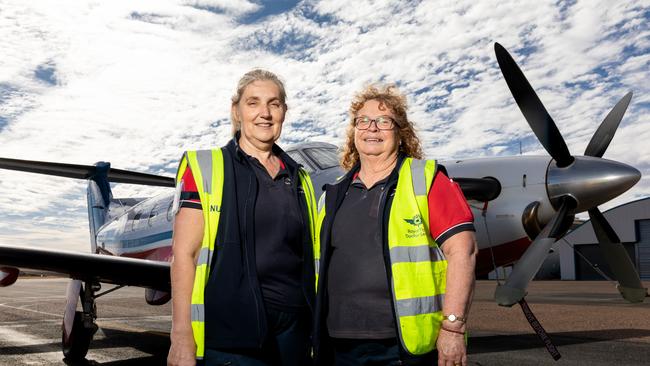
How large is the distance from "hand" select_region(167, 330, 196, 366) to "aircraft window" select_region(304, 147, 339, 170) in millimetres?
5138

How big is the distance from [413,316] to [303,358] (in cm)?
51

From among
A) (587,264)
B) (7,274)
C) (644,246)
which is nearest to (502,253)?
(7,274)

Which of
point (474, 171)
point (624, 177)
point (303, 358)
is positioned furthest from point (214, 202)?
point (624, 177)

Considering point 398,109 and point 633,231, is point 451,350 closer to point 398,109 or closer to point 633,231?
point 398,109

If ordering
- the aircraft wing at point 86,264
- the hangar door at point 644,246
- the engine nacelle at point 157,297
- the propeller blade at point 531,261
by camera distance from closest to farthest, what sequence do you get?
the propeller blade at point 531,261, the aircraft wing at point 86,264, the engine nacelle at point 157,297, the hangar door at point 644,246

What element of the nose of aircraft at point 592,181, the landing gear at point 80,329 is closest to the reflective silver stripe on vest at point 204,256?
the nose of aircraft at point 592,181

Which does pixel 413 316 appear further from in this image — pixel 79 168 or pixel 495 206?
pixel 79 168

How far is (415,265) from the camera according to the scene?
2.31m

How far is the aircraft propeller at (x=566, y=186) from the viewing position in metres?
6.34

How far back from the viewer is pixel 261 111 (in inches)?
97.3

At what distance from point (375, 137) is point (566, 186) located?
5011 millimetres

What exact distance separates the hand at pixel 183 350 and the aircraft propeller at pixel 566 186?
443 cm

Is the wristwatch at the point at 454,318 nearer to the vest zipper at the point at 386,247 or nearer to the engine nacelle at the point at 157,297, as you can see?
the vest zipper at the point at 386,247

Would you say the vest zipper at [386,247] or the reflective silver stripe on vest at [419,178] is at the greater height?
the reflective silver stripe on vest at [419,178]
